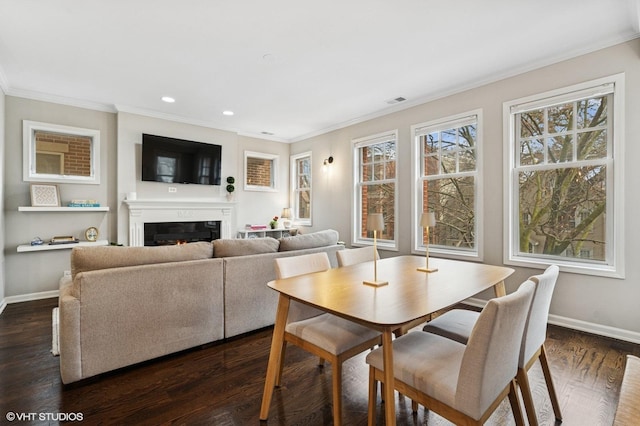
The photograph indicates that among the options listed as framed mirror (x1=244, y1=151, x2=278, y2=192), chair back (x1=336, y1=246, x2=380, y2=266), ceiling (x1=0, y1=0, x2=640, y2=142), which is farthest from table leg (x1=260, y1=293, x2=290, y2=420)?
framed mirror (x1=244, y1=151, x2=278, y2=192)

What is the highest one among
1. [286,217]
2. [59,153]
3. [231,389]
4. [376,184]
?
[59,153]

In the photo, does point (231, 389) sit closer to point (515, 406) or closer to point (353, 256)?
point (353, 256)

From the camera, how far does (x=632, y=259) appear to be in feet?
8.53

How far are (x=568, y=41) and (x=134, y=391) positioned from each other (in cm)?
447

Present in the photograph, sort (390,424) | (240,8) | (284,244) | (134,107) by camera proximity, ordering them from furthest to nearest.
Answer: (134,107) < (284,244) < (240,8) < (390,424)

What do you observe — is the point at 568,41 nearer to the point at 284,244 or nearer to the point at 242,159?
the point at 284,244

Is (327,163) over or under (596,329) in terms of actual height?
over

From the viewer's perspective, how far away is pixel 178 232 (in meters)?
5.00

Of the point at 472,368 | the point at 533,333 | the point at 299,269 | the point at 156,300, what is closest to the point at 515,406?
the point at 533,333

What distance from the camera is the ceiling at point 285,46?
7.55 feet

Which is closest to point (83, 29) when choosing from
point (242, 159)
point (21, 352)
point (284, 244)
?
point (284, 244)

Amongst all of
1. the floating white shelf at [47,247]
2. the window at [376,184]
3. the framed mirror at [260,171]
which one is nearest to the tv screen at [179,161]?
the framed mirror at [260,171]

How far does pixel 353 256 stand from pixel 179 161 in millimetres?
3810

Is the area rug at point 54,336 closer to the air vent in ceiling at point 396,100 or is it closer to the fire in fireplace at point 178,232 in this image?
the fire in fireplace at point 178,232
